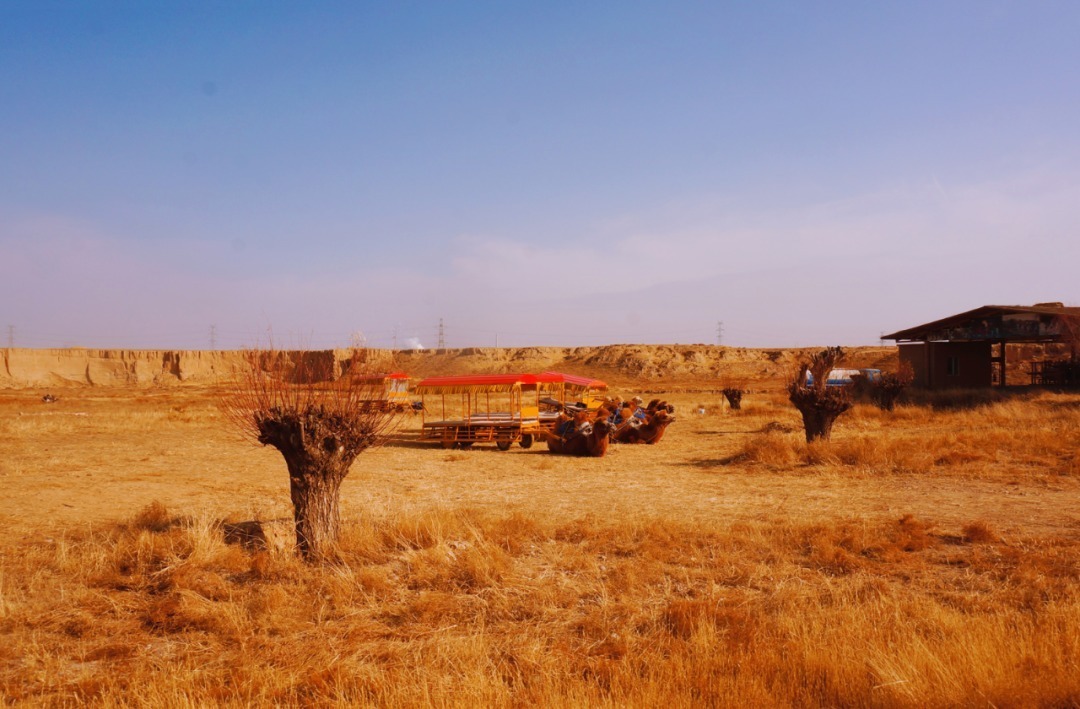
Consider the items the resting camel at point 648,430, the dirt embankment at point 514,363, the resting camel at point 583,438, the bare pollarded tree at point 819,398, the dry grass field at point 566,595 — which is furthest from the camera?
the dirt embankment at point 514,363

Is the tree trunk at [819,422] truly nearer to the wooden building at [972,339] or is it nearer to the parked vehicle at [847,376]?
the parked vehicle at [847,376]

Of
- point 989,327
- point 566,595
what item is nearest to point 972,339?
point 989,327

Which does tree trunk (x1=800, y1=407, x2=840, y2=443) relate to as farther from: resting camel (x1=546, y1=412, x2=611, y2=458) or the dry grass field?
resting camel (x1=546, y1=412, x2=611, y2=458)

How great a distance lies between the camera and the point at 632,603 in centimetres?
672

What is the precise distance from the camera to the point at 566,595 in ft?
23.0

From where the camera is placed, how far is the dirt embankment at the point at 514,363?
273 ft

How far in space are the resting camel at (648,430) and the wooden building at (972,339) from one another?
68.1 ft

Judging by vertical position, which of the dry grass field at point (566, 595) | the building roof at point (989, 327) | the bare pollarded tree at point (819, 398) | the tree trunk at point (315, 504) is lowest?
the dry grass field at point (566, 595)

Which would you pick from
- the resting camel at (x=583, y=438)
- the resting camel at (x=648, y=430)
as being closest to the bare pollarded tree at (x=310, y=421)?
the resting camel at (x=583, y=438)

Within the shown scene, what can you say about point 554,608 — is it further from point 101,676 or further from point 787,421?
point 787,421

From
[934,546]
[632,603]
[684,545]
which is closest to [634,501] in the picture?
[684,545]

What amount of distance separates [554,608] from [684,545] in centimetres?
248

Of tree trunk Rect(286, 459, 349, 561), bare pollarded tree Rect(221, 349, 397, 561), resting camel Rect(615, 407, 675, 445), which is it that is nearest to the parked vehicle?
resting camel Rect(615, 407, 675, 445)

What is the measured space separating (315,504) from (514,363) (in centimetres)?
9469
